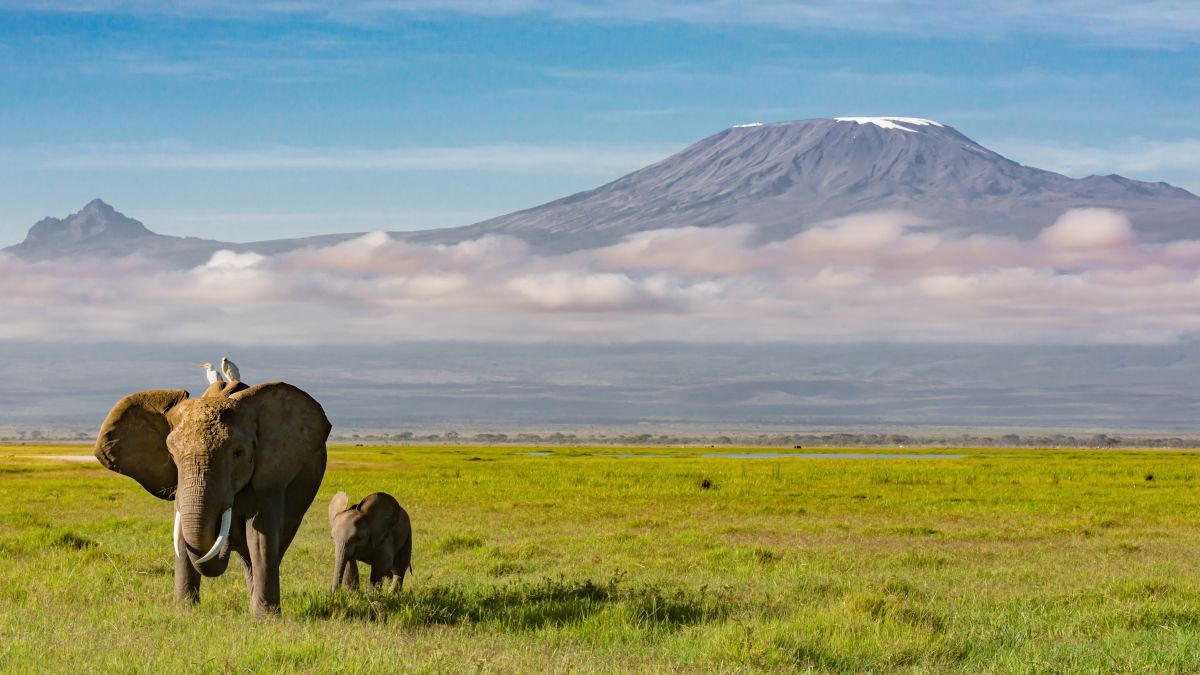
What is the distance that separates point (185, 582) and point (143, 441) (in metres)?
1.56

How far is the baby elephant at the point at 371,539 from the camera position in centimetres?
1562

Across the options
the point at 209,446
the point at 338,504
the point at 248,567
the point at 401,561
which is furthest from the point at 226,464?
the point at 401,561

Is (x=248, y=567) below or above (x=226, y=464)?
below

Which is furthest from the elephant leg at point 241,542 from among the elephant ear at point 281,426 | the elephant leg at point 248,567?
the elephant ear at point 281,426

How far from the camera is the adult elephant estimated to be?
11641mm

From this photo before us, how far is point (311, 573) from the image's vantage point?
708 inches

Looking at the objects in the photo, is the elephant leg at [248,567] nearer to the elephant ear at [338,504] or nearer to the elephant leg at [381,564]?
the elephant leg at [381,564]

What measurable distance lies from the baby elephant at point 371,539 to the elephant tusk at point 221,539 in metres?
3.66

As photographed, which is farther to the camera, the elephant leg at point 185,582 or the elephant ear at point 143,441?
the elephant leg at point 185,582

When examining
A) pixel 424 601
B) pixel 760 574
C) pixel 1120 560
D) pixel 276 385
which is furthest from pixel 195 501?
pixel 1120 560

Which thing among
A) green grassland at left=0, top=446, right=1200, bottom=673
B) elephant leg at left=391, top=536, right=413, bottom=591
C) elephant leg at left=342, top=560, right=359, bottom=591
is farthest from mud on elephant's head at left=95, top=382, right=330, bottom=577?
elephant leg at left=391, top=536, right=413, bottom=591

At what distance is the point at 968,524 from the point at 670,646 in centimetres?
2111

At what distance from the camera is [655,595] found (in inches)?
564

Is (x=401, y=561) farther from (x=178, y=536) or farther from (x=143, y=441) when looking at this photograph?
(x=178, y=536)
